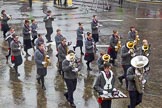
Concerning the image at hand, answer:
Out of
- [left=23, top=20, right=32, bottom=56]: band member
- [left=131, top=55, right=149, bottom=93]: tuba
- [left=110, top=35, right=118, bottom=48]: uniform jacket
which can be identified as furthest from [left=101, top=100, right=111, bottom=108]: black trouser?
[left=23, top=20, right=32, bottom=56]: band member

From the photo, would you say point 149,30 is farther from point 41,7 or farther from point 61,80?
point 41,7

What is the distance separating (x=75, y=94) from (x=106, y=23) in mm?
15477

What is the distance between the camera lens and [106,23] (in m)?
28.6

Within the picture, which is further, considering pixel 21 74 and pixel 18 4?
pixel 18 4

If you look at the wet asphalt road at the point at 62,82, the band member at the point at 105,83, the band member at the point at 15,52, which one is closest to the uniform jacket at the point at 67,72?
the wet asphalt road at the point at 62,82

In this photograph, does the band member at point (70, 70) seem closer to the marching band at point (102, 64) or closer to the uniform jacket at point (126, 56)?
the marching band at point (102, 64)

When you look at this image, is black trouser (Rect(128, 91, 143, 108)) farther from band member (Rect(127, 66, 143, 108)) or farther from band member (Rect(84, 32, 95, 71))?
band member (Rect(84, 32, 95, 71))

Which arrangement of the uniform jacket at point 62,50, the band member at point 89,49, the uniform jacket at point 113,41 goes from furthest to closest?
the uniform jacket at point 113,41 → the band member at point 89,49 → the uniform jacket at point 62,50

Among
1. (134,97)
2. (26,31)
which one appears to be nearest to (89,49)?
(26,31)

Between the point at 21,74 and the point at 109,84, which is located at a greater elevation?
the point at 109,84

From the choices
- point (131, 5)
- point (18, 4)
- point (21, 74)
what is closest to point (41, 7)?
point (18, 4)

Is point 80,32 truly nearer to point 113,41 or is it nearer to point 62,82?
point 113,41

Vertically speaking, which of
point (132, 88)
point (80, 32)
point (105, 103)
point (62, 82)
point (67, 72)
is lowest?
point (62, 82)

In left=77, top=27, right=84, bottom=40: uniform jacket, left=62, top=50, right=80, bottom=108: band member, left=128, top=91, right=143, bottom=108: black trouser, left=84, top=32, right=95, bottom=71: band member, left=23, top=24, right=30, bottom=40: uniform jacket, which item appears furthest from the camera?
left=23, top=24, right=30, bottom=40: uniform jacket
